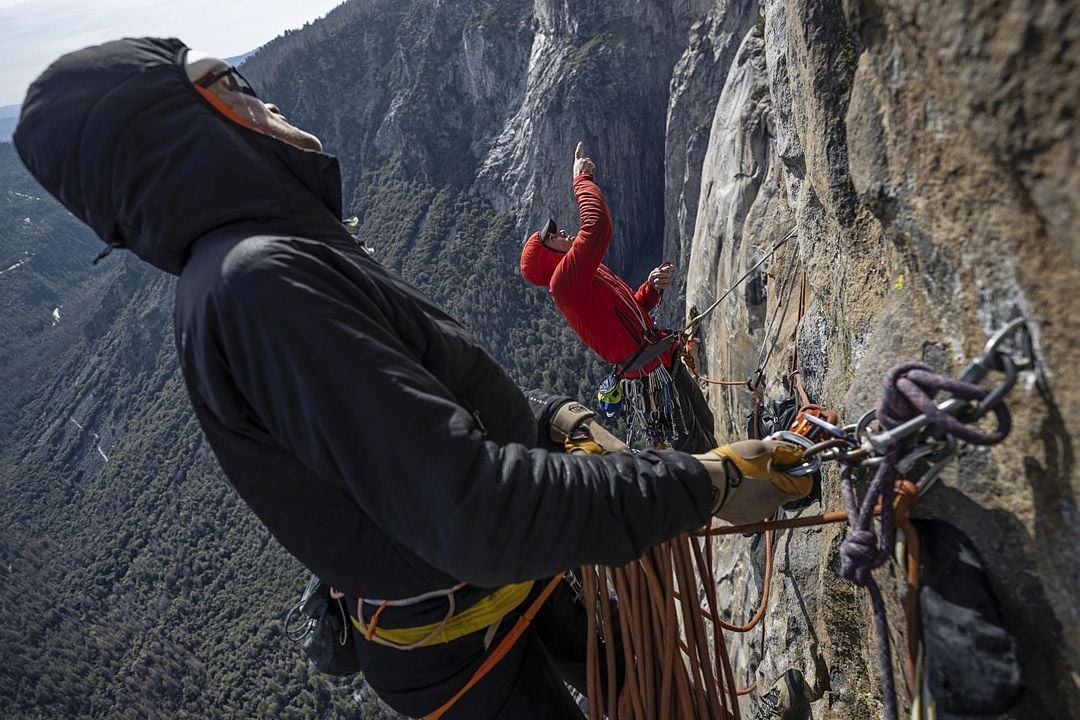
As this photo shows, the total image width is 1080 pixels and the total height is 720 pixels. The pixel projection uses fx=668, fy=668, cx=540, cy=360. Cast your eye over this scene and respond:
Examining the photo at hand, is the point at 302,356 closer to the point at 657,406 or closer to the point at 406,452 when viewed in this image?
the point at 406,452

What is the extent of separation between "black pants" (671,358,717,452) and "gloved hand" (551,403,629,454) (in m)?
3.36

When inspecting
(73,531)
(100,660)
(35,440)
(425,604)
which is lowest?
(100,660)

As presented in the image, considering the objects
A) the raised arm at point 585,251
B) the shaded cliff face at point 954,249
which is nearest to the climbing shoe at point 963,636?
the shaded cliff face at point 954,249

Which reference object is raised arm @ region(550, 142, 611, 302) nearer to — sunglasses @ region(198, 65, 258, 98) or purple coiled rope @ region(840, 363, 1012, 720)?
sunglasses @ region(198, 65, 258, 98)

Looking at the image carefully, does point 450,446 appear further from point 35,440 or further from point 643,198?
point 35,440

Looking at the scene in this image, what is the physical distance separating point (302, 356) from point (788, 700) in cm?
258

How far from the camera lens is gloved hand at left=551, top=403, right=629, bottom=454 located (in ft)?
7.39

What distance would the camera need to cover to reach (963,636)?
133cm

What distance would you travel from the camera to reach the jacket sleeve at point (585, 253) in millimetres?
4914

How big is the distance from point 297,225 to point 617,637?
1.90 meters

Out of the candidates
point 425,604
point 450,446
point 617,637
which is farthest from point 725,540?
point 450,446

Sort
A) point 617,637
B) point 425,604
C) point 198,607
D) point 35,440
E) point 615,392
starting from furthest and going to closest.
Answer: point 35,440 < point 198,607 < point 615,392 < point 617,637 < point 425,604

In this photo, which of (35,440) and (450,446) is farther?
(35,440)

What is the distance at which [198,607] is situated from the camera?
6888cm
